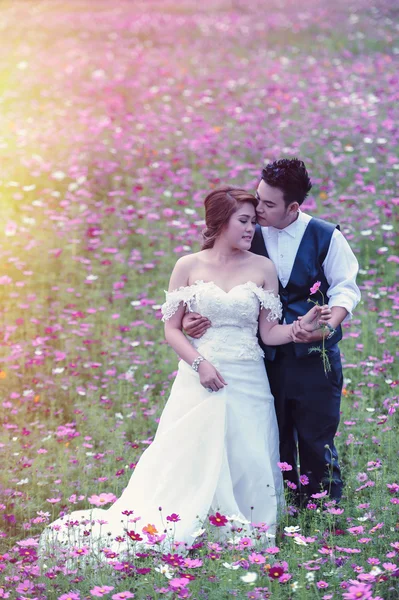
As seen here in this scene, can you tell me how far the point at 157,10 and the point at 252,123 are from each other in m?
13.1

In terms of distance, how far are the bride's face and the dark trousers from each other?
2.18ft

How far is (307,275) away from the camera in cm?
470

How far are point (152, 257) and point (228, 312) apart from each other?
4536 millimetres

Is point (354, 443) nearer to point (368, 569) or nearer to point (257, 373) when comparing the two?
point (257, 373)

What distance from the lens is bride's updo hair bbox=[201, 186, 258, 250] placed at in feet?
15.2

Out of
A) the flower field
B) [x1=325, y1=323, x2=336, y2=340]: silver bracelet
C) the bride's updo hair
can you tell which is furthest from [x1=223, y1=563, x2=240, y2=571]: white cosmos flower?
the bride's updo hair

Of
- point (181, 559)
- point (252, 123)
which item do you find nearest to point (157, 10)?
point (252, 123)

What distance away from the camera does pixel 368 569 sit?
154 inches

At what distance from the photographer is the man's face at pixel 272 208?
4.59m

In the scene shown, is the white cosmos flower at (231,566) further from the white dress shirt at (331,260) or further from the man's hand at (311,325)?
the white dress shirt at (331,260)

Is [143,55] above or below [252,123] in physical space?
above

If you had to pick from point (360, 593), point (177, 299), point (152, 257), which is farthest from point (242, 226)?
point (152, 257)

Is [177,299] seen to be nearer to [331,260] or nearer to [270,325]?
[270,325]

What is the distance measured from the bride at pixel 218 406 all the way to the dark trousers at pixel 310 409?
0.36ft
